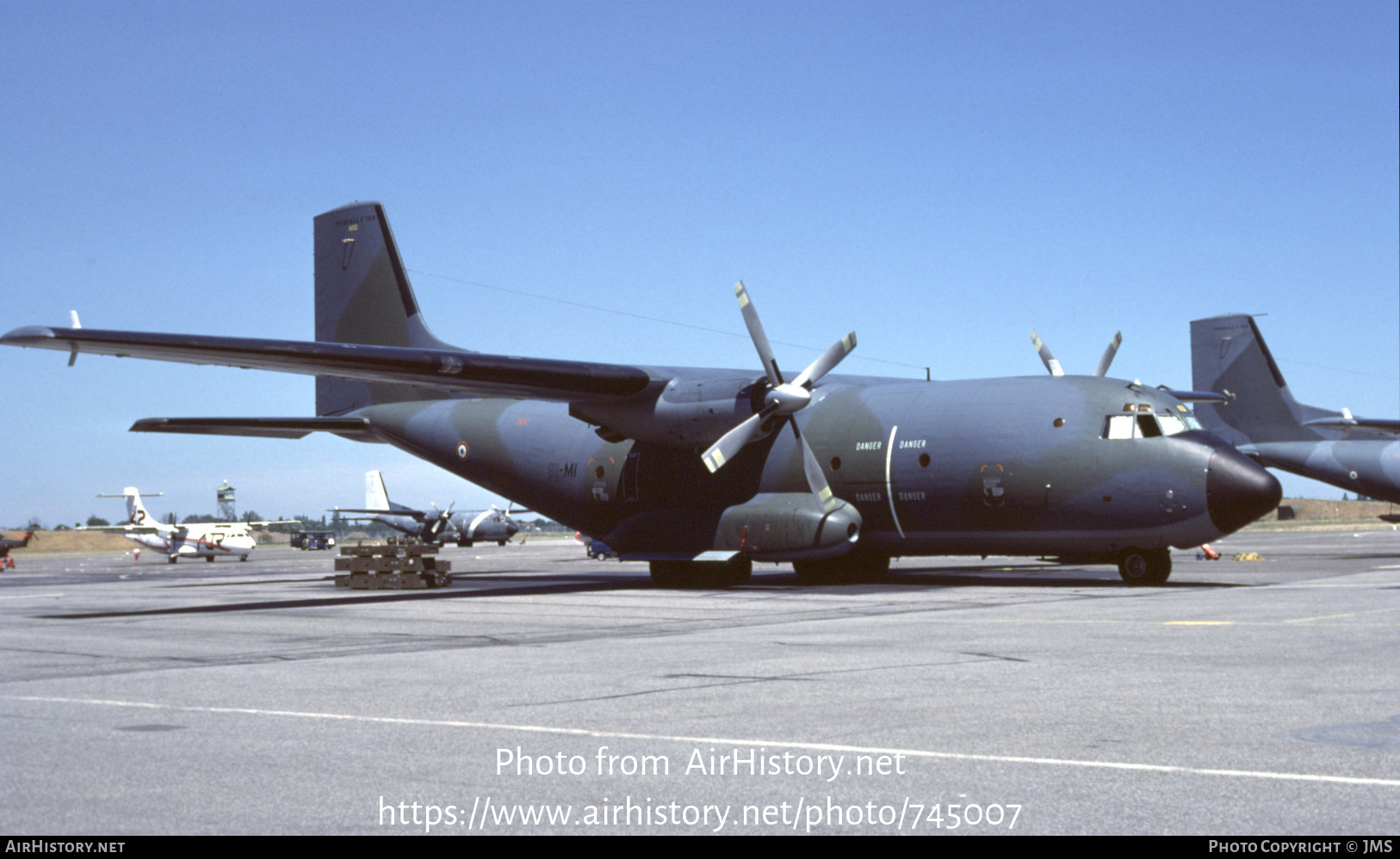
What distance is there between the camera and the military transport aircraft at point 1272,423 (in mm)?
41438

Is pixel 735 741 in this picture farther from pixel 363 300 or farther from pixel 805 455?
pixel 363 300

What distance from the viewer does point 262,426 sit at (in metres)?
32.2

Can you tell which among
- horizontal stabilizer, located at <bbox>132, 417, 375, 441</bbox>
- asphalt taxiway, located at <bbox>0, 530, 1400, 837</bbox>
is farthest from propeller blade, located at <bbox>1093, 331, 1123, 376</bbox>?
horizontal stabilizer, located at <bbox>132, 417, 375, 441</bbox>

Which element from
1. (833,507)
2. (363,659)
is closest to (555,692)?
(363,659)

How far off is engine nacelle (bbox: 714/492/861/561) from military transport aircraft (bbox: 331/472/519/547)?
51.7 meters

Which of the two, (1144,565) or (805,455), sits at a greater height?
(805,455)

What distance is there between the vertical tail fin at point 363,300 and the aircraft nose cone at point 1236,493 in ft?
65.8

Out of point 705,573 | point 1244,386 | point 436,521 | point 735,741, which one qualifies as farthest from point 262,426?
point 436,521

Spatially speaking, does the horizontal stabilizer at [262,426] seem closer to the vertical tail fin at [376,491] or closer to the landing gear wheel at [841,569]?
the landing gear wheel at [841,569]

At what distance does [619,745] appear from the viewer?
8.17 meters

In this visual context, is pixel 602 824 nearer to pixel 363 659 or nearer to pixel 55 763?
pixel 55 763

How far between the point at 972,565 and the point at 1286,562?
8.76 meters

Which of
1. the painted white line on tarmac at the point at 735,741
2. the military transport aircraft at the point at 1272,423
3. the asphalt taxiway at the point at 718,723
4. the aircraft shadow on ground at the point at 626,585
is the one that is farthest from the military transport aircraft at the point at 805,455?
the military transport aircraft at the point at 1272,423

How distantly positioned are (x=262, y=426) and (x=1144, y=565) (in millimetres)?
21099
